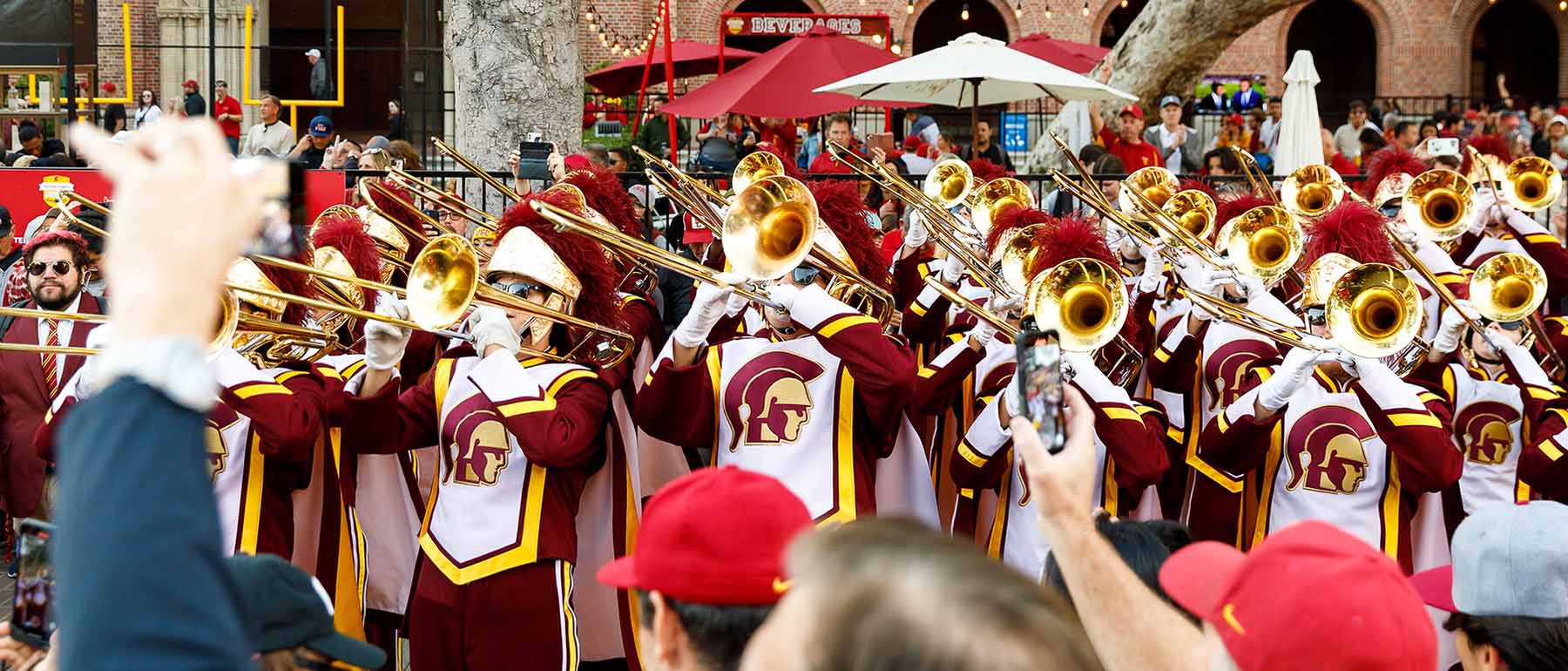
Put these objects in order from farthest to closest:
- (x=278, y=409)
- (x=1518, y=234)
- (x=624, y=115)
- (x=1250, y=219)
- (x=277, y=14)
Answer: (x=277, y=14)
(x=624, y=115)
(x=1518, y=234)
(x=1250, y=219)
(x=278, y=409)

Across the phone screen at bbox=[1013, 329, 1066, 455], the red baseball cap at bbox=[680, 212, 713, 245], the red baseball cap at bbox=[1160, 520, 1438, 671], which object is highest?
the red baseball cap at bbox=[680, 212, 713, 245]

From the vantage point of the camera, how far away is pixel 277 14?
109ft

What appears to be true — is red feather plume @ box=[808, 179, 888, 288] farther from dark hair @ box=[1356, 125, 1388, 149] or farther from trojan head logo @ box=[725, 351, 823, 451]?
dark hair @ box=[1356, 125, 1388, 149]

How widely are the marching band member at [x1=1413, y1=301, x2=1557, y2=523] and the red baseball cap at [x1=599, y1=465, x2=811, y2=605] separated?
358 cm

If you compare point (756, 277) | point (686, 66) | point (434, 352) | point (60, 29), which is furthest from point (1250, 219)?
point (686, 66)

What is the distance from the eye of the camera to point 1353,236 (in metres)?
6.28

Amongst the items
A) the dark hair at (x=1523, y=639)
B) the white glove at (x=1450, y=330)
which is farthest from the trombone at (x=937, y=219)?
the dark hair at (x=1523, y=639)

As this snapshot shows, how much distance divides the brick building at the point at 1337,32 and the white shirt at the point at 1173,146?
51.7ft

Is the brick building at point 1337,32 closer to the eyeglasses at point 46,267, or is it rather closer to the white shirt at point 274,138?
the white shirt at point 274,138

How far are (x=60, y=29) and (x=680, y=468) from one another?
805cm

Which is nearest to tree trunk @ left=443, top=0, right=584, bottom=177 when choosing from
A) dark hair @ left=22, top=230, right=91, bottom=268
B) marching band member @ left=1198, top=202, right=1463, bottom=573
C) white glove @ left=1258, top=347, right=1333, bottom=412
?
dark hair @ left=22, top=230, right=91, bottom=268

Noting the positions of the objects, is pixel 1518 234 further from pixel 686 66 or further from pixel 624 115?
pixel 624 115

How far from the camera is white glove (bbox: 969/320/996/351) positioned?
538cm

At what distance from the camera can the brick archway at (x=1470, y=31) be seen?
3167 cm
